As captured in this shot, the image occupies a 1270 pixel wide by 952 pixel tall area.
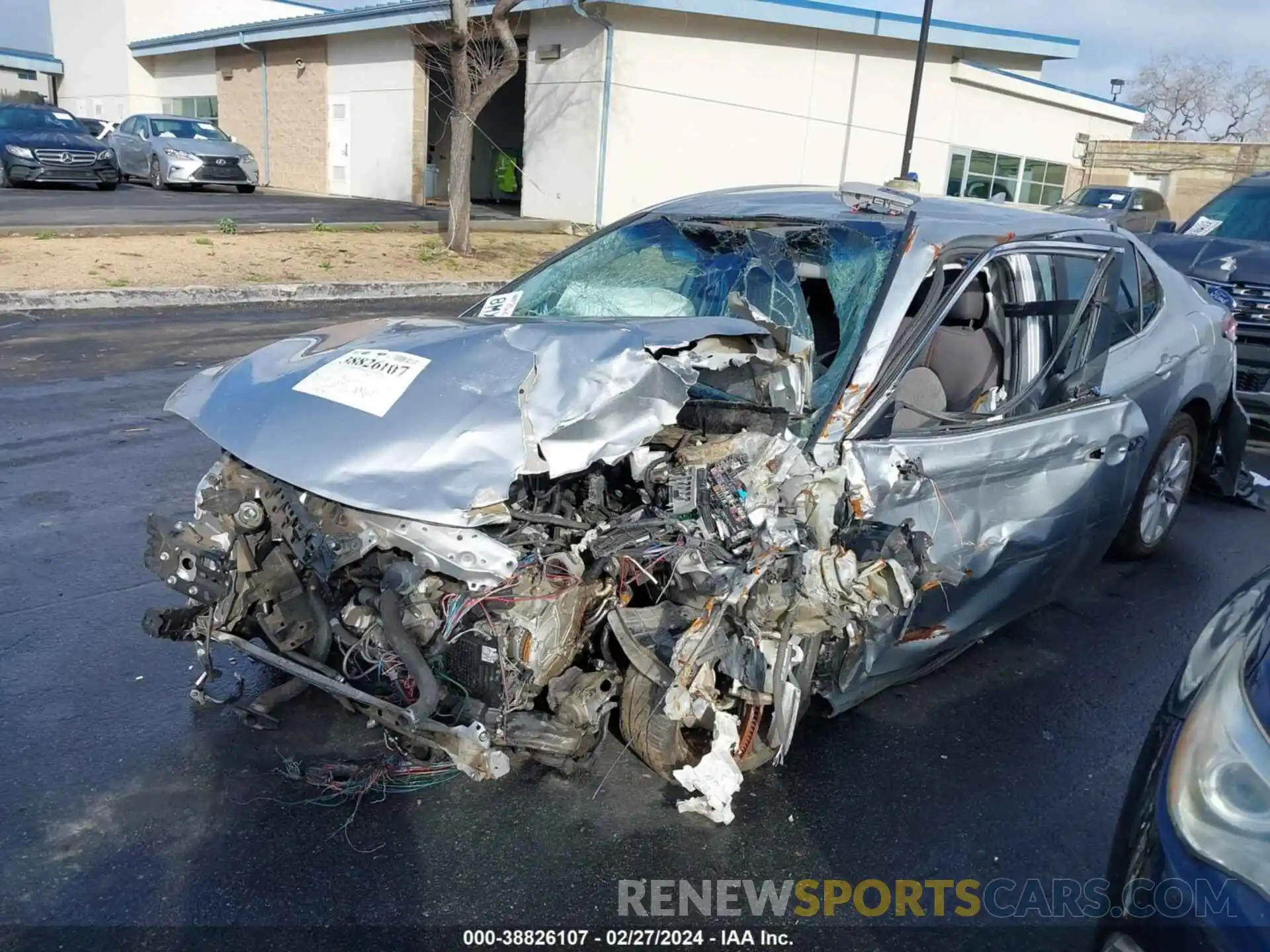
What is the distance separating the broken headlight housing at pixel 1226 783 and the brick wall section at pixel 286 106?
27.5m

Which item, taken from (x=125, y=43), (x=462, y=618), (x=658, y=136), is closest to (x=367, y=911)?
(x=462, y=618)

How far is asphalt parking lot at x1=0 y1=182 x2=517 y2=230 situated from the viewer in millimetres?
15523

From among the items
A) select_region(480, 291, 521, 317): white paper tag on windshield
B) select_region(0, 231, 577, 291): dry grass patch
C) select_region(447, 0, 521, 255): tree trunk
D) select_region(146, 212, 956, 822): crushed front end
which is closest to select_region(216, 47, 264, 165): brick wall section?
select_region(0, 231, 577, 291): dry grass patch

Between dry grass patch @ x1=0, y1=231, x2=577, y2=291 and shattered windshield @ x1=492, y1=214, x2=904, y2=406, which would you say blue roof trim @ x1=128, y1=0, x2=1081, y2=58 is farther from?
shattered windshield @ x1=492, y1=214, x2=904, y2=406

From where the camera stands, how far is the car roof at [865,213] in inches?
150

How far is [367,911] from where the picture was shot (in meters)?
2.60

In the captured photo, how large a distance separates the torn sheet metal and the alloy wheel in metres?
3.04

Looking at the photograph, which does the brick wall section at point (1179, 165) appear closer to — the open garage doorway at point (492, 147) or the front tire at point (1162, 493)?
the open garage doorway at point (492, 147)

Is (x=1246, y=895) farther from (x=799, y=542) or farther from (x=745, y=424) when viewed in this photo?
(x=745, y=424)

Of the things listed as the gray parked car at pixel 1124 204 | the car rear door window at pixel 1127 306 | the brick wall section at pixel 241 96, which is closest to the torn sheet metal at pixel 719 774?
the car rear door window at pixel 1127 306

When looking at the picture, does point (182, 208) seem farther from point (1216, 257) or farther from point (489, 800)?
point (489, 800)

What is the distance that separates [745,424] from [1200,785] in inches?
72.0

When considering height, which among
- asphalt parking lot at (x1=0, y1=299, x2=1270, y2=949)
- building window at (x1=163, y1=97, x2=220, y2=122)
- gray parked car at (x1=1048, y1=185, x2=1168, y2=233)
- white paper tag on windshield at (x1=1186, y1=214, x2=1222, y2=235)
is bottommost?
asphalt parking lot at (x1=0, y1=299, x2=1270, y2=949)

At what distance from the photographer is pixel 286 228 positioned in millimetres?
15742
